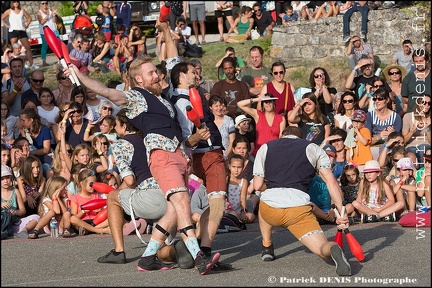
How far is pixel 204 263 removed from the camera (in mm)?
7180

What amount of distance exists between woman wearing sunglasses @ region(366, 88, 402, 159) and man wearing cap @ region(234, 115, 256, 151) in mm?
1667

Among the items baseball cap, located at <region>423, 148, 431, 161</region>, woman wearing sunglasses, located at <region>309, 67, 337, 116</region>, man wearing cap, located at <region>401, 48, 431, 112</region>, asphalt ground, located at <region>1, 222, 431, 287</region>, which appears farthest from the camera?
woman wearing sunglasses, located at <region>309, 67, 337, 116</region>

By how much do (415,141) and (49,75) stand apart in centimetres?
781

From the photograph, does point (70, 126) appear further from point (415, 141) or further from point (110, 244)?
point (415, 141)

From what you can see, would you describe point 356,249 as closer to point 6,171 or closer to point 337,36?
point 6,171

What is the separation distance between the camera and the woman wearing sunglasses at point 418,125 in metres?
12.5

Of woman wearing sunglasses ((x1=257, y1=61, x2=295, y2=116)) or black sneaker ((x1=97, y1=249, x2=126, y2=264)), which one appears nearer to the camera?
black sneaker ((x1=97, y1=249, x2=126, y2=264))

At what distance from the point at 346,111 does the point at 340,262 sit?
6209 mm

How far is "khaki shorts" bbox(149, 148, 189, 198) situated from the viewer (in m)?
7.32

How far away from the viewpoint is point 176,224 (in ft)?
25.2

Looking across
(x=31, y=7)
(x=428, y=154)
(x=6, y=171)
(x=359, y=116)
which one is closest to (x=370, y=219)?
(x=428, y=154)

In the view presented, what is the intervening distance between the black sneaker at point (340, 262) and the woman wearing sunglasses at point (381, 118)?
573 cm

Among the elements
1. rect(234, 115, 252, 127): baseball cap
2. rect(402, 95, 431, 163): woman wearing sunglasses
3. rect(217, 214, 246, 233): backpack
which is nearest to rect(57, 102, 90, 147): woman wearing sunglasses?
rect(234, 115, 252, 127): baseball cap

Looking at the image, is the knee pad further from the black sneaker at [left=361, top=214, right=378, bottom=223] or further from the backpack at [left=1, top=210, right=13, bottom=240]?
the backpack at [left=1, top=210, right=13, bottom=240]
